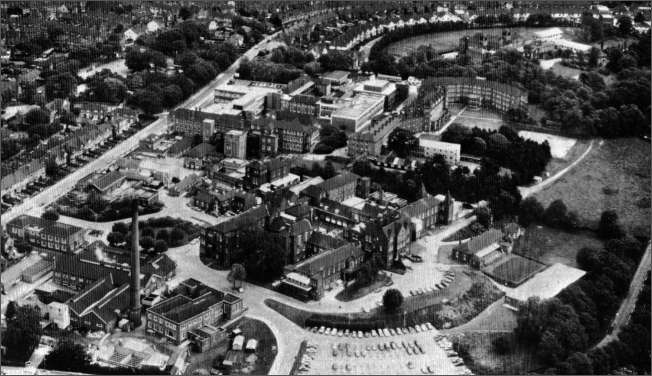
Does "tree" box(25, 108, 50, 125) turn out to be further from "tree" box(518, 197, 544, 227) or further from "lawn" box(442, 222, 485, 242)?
"tree" box(518, 197, 544, 227)

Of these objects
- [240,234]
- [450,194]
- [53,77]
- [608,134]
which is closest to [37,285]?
[240,234]

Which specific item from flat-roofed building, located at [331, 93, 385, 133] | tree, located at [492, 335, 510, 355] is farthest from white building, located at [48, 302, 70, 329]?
flat-roofed building, located at [331, 93, 385, 133]

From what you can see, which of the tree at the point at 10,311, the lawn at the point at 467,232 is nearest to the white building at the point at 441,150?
the lawn at the point at 467,232

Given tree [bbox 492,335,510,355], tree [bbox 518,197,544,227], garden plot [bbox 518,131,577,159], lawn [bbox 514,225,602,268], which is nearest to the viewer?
tree [bbox 492,335,510,355]

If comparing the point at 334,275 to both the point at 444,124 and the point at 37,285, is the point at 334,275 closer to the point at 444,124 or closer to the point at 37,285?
the point at 37,285

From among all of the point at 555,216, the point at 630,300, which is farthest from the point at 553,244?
the point at 630,300
